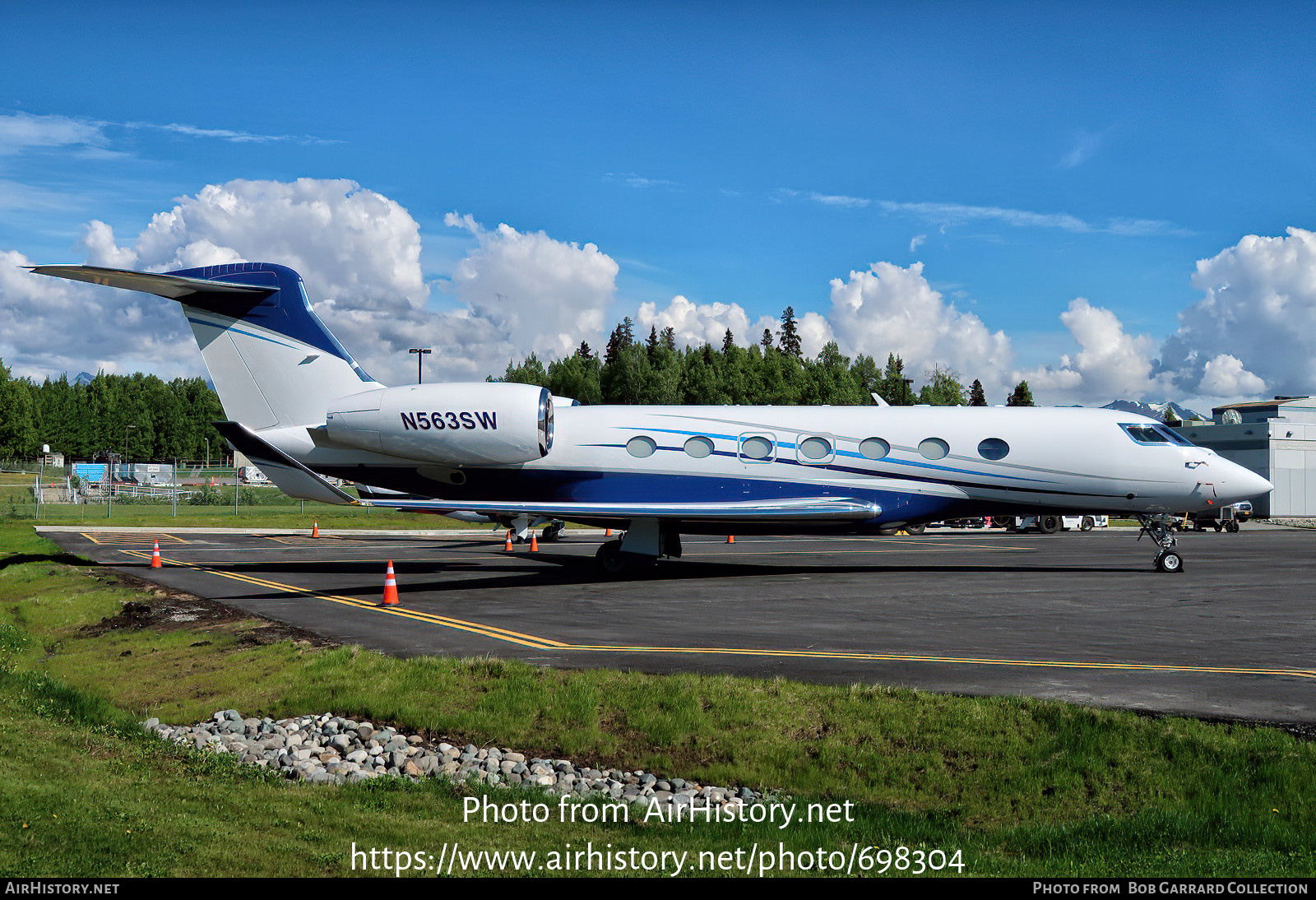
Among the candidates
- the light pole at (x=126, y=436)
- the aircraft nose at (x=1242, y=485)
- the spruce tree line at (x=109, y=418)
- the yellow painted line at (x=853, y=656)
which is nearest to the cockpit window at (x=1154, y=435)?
the aircraft nose at (x=1242, y=485)

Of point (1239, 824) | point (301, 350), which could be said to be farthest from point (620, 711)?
point (301, 350)

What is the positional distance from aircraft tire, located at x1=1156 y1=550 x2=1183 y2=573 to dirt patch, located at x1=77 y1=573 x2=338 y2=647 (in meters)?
18.7

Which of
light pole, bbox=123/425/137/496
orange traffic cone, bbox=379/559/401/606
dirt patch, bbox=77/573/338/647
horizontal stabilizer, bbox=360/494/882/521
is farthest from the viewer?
light pole, bbox=123/425/137/496

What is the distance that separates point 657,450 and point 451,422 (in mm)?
4591

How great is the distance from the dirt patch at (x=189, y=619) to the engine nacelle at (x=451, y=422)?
187 inches

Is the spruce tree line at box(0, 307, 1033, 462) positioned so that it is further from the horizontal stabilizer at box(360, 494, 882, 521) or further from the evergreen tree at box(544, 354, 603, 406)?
the horizontal stabilizer at box(360, 494, 882, 521)

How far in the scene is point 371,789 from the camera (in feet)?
25.3

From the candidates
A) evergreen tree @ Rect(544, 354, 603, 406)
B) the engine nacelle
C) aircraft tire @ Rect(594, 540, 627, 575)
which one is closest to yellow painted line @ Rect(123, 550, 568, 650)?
the engine nacelle

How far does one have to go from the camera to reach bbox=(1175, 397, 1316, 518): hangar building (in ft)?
233

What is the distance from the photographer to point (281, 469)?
20.4 metres

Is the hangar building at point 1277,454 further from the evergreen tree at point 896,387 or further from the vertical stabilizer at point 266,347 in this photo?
the vertical stabilizer at point 266,347

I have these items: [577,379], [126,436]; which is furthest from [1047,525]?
[126,436]

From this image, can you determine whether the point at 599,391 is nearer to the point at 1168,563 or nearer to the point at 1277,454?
the point at 1277,454

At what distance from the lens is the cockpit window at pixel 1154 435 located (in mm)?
21125
